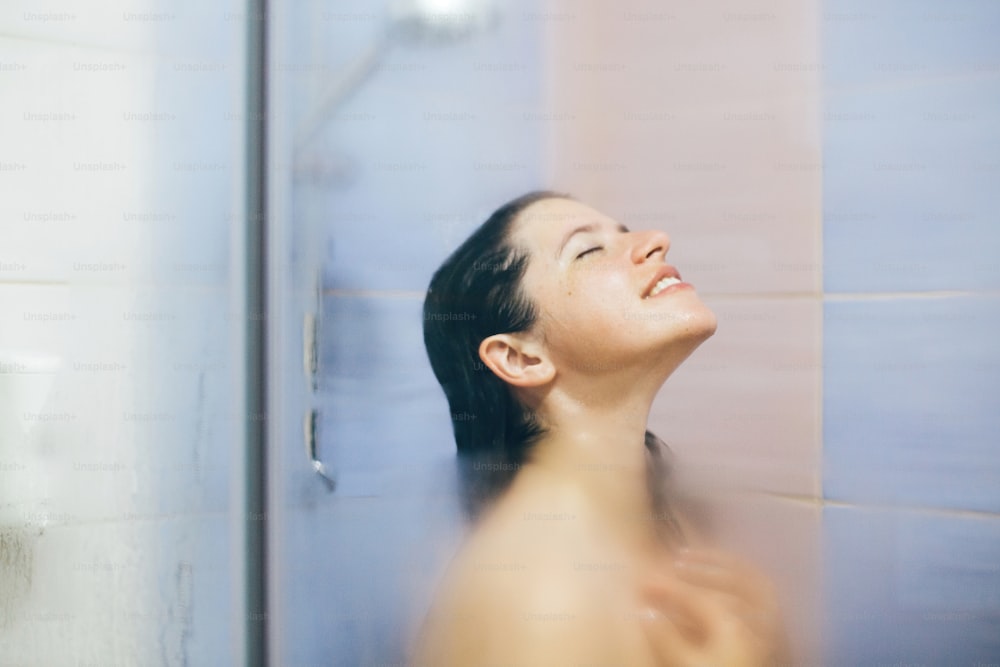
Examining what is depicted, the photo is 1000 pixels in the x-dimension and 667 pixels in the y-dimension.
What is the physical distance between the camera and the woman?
31.5 inches

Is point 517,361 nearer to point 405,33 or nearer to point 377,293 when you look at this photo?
point 377,293

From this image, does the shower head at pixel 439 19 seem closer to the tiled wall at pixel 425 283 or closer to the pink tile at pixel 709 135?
the tiled wall at pixel 425 283

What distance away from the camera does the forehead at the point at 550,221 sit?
815mm

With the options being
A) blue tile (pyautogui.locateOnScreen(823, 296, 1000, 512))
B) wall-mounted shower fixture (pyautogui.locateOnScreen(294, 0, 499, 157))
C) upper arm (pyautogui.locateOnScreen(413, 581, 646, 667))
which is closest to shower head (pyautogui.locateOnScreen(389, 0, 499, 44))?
wall-mounted shower fixture (pyautogui.locateOnScreen(294, 0, 499, 157))

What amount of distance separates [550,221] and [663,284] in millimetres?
137

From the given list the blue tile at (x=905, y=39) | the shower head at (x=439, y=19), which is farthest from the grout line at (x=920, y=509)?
the shower head at (x=439, y=19)

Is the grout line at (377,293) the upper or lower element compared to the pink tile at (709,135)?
lower

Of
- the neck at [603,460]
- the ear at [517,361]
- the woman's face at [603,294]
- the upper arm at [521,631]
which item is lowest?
the upper arm at [521,631]

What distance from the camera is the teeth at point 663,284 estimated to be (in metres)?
0.81

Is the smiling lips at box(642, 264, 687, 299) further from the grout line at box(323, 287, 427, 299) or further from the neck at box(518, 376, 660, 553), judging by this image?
the grout line at box(323, 287, 427, 299)

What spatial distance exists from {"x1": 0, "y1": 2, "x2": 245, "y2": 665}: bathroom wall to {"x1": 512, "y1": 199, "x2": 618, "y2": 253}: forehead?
1.06 feet

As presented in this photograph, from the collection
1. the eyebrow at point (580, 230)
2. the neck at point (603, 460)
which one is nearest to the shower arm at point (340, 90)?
the eyebrow at point (580, 230)

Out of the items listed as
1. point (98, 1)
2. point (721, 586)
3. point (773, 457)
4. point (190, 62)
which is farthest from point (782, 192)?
point (98, 1)

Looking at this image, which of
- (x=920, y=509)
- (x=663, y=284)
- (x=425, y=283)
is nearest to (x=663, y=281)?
(x=663, y=284)
